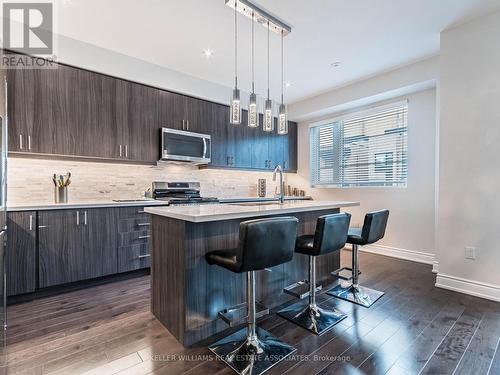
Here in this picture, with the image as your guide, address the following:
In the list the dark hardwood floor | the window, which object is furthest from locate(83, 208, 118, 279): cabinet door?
the window

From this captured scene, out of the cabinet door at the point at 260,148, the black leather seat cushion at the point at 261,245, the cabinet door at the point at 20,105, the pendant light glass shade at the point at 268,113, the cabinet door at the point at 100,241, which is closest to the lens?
the black leather seat cushion at the point at 261,245

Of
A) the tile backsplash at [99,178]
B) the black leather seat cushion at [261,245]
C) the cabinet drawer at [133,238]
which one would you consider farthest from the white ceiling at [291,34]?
the cabinet drawer at [133,238]

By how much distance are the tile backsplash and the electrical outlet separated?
349cm

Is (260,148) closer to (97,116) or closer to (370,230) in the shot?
(97,116)

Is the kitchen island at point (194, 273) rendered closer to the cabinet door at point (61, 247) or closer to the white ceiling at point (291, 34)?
the cabinet door at point (61, 247)

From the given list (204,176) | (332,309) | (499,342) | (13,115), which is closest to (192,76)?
(204,176)

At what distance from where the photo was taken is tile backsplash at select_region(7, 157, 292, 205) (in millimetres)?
2930

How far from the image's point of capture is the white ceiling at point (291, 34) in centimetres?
243

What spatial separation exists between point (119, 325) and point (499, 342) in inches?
112

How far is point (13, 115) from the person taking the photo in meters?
2.65

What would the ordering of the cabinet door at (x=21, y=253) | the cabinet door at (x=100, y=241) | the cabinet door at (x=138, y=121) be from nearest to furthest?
the cabinet door at (x=21, y=253)
the cabinet door at (x=100, y=241)
the cabinet door at (x=138, y=121)

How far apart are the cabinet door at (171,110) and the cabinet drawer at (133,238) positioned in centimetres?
157

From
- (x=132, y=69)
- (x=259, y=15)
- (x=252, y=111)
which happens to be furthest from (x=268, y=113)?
(x=132, y=69)

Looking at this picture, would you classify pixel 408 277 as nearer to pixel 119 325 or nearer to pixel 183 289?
pixel 183 289
